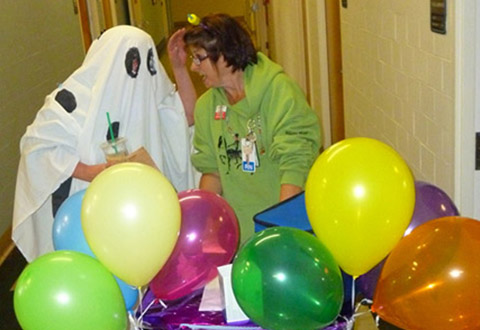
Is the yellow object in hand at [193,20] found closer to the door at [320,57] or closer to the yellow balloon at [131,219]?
the yellow balloon at [131,219]

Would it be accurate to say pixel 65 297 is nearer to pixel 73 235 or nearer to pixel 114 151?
pixel 73 235

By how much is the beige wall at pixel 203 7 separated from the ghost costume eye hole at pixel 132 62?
13.3 m

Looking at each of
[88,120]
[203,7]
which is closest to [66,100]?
[88,120]

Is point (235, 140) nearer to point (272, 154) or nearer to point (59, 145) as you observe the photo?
point (272, 154)

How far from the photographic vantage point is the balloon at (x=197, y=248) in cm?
184

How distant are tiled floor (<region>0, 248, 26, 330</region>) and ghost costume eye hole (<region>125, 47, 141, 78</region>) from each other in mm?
1685

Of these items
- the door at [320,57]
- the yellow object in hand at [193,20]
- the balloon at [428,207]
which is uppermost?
the yellow object in hand at [193,20]

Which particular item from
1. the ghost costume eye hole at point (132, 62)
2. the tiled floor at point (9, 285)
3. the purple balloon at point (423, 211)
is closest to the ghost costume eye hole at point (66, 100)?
the ghost costume eye hole at point (132, 62)

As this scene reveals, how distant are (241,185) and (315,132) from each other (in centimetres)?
34

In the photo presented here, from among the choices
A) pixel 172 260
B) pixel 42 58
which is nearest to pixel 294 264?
pixel 172 260

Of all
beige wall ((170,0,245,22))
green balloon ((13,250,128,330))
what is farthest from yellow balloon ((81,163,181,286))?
beige wall ((170,0,245,22))

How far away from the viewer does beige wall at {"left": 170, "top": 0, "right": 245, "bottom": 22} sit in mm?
15719

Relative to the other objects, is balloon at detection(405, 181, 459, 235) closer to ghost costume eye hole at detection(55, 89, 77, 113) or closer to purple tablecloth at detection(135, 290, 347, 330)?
purple tablecloth at detection(135, 290, 347, 330)

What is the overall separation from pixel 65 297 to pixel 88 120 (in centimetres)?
99
